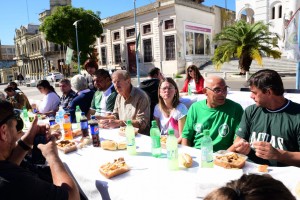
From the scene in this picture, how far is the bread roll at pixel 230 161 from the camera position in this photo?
1803 mm

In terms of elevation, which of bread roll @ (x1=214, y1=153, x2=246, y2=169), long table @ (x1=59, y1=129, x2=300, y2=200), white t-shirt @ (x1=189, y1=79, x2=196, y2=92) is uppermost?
white t-shirt @ (x1=189, y1=79, x2=196, y2=92)

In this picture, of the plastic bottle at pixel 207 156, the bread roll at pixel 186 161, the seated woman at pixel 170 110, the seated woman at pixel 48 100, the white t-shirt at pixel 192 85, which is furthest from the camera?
the white t-shirt at pixel 192 85

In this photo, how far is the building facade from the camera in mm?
45934

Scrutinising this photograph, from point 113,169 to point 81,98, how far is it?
107 inches

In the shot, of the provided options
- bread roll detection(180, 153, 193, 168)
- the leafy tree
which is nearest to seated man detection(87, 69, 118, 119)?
bread roll detection(180, 153, 193, 168)

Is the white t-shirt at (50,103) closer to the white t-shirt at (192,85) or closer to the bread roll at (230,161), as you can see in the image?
the white t-shirt at (192,85)

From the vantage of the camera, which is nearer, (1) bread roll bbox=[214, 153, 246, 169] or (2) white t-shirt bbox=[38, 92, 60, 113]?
(1) bread roll bbox=[214, 153, 246, 169]

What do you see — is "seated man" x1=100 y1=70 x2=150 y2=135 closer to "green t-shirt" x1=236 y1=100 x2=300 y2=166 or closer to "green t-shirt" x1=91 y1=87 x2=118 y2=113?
"green t-shirt" x1=91 y1=87 x2=118 y2=113

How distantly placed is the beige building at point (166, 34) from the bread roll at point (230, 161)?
2390cm

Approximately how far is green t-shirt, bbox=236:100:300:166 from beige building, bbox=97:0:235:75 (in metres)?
23.2

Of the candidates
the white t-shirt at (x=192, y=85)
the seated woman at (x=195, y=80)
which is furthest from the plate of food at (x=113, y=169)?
the white t-shirt at (x=192, y=85)

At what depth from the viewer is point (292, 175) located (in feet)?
5.68


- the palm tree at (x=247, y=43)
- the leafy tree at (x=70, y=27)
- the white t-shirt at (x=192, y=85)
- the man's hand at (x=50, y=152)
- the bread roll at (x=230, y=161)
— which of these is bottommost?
the bread roll at (x=230, y=161)

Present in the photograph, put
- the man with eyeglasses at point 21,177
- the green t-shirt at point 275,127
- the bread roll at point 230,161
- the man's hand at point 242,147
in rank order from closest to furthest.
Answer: the man with eyeglasses at point 21,177 < the bread roll at point 230,161 < the man's hand at point 242,147 < the green t-shirt at point 275,127
